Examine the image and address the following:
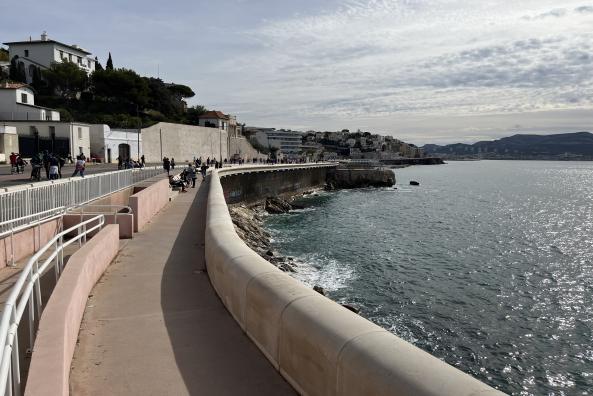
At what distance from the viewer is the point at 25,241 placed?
359 inches

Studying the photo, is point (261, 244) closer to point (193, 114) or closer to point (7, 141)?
point (7, 141)

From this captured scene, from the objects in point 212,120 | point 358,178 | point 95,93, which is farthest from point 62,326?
point 212,120

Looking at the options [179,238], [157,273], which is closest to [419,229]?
[179,238]

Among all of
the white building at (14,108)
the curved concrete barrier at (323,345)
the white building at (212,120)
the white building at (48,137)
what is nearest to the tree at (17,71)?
the white building at (14,108)

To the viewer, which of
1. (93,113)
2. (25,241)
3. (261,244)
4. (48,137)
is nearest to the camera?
(25,241)

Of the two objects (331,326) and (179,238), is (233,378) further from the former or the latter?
(179,238)

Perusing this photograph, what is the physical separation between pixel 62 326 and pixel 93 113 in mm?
72527

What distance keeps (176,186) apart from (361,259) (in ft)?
33.9

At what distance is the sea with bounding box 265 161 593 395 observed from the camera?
42.8ft

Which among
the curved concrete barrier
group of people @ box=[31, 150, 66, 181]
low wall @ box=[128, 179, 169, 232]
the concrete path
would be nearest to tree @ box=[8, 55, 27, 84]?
group of people @ box=[31, 150, 66, 181]

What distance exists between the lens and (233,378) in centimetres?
425

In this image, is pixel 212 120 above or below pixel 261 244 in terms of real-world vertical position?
above

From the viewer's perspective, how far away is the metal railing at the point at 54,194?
9.80m

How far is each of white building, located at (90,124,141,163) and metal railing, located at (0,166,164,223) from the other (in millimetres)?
33611
